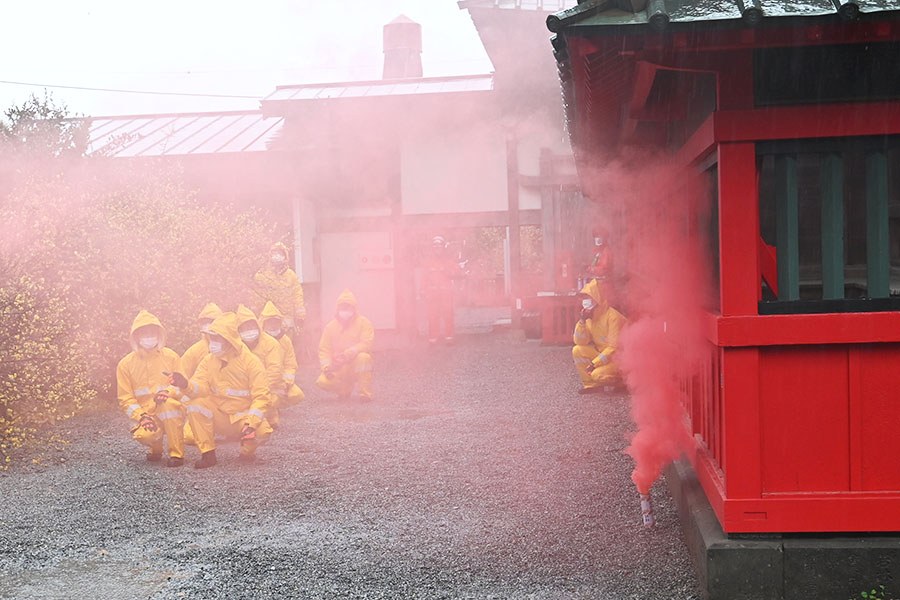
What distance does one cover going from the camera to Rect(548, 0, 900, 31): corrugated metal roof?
2.83 meters

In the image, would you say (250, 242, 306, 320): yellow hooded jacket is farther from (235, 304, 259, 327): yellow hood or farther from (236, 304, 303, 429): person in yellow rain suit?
(235, 304, 259, 327): yellow hood

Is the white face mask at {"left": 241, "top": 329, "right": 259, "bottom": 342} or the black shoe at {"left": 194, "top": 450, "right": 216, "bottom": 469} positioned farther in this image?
the white face mask at {"left": 241, "top": 329, "right": 259, "bottom": 342}

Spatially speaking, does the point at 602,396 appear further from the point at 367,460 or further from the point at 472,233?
the point at 472,233

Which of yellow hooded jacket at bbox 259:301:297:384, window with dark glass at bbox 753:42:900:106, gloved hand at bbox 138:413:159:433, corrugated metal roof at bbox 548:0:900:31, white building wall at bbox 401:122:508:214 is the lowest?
gloved hand at bbox 138:413:159:433

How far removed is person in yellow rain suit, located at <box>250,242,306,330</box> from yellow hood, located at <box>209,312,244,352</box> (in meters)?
5.37

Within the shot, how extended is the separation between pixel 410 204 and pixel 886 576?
1333cm

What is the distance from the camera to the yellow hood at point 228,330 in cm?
704

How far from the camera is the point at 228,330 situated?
7.12 metres

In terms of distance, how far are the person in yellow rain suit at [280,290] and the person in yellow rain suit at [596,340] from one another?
4799 mm

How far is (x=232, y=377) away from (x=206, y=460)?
72 cm

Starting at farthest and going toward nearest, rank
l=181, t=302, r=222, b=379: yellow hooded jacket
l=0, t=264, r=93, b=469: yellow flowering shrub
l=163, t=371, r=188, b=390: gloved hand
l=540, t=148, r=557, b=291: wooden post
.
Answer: l=540, t=148, r=557, b=291: wooden post → l=181, t=302, r=222, b=379: yellow hooded jacket → l=0, t=264, r=93, b=469: yellow flowering shrub → l=163, t=371, r=188, b=390: gloved hand

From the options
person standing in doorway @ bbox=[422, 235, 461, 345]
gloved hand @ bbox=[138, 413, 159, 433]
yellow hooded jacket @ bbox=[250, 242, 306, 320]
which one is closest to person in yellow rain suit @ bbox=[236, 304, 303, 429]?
gloved hand @ bbox=[138, 413, 159, 433]

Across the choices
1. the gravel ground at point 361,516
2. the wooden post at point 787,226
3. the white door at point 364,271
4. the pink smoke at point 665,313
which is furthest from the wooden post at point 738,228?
the white door at point 364,271

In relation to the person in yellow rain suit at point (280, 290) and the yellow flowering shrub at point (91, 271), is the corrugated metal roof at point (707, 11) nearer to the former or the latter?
the yellow flowering shrub at point (91, 271)
